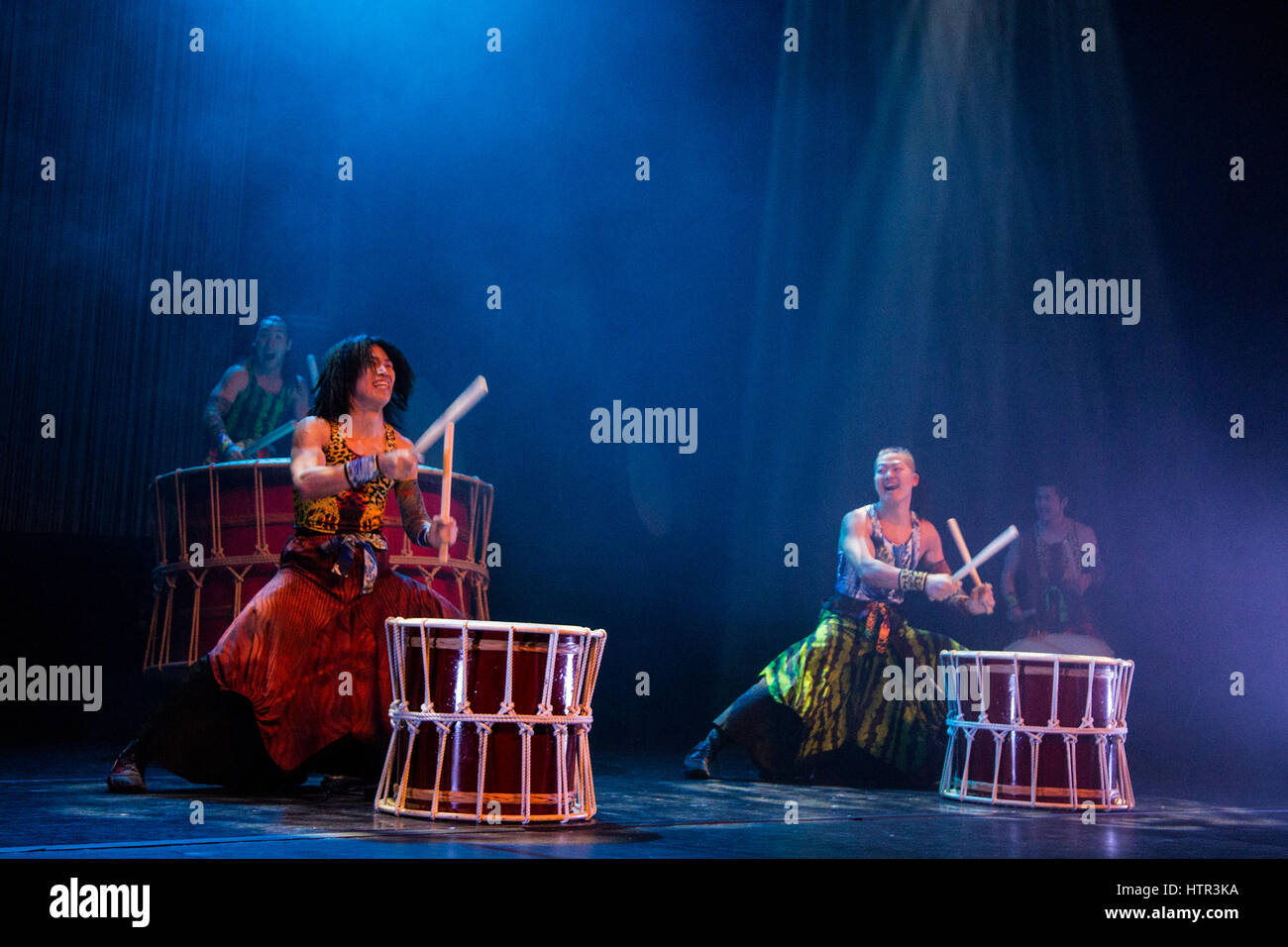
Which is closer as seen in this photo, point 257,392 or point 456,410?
point 456,410

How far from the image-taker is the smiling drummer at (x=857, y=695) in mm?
5531

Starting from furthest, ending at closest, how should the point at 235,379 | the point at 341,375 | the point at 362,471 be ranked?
the point at 235,379
the point at 341,375
the point at 362,471

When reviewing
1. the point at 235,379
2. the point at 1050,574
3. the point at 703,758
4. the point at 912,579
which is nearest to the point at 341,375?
the point at 703,758

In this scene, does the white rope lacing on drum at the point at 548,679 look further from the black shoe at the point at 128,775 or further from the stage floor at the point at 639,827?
the black shoe at the point at 128,775

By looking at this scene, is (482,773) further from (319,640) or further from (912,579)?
(912,579)

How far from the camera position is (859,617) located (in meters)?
5.64

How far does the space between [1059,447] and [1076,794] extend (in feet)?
11.3

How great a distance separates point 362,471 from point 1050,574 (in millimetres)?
4469

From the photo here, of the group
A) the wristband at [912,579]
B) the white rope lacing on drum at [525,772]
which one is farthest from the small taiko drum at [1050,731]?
the white rope lacing on drum at [525,772]

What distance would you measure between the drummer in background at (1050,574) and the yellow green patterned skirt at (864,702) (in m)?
1.56

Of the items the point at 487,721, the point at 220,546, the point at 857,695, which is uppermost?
the point at 220,546

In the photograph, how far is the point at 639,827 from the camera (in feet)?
11.7

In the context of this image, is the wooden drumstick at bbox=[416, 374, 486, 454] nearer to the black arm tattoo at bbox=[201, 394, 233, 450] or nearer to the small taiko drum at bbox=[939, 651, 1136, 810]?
the small taiko drum at bbox=[939, 651, 1136, 810]
